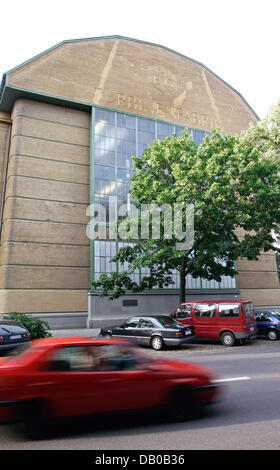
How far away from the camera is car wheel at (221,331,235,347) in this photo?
13.8 meters

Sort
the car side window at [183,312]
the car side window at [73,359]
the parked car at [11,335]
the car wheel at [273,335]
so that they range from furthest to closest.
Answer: the car wheel at [273,335]
the car side window at [183,312]
the parked car at [11,335]
the car side window at [73,359]

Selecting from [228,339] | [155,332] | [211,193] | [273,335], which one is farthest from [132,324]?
[273,335]

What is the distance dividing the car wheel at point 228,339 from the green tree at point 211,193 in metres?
3.70

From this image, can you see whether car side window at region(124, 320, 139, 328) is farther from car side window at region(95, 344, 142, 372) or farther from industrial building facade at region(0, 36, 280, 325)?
car side window at region(95, 344, 142, 372)

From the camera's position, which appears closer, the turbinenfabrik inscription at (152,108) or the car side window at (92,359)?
the car side window at (92,359)

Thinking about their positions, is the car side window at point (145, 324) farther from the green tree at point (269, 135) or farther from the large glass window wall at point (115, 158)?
the green tree at point (269, 135)

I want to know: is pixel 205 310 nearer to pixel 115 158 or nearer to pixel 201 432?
pixel 201 432

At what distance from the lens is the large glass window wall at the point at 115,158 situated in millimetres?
23344

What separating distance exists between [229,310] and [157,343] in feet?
11.6

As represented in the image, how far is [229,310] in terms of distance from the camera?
1409 centimetres

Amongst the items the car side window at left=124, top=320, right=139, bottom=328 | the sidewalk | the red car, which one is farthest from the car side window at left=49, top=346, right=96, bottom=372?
the sidewalk

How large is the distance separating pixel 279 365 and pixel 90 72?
23.8 metres

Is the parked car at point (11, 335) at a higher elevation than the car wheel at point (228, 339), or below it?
higher

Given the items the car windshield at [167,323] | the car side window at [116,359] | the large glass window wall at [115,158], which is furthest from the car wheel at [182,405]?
the large glass window wall at [115,158]
